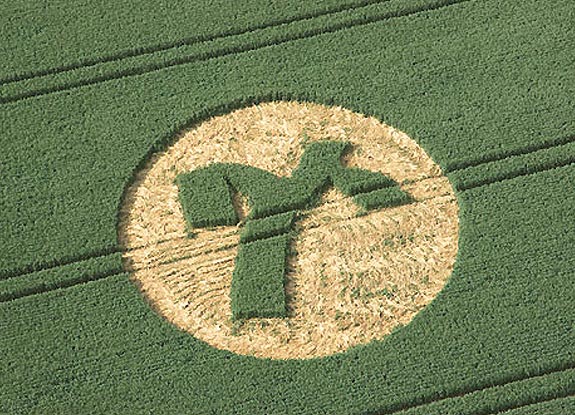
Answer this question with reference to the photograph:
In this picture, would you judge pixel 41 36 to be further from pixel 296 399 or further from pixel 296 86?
pixel 296 399

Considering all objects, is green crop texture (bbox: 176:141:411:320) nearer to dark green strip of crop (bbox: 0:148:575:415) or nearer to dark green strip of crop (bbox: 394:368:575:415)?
dark green strip of crop (bbox: 0:148:575:415)

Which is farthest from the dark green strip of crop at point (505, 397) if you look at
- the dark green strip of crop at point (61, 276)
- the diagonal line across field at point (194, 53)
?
the diagonal line across field at point (194, 53)

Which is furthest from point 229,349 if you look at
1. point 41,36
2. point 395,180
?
point 41,36

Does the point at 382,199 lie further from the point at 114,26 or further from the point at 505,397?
the point at 114,26

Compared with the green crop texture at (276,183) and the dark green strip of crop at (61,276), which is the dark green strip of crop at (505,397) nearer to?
the green crop texture at (276,183)

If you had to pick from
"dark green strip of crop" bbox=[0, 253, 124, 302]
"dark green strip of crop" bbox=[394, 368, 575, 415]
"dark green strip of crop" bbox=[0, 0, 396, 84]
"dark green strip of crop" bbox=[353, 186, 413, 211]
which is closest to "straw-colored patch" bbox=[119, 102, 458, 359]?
"dark green strip of crop" bbox=[353, 186, 413, 211]

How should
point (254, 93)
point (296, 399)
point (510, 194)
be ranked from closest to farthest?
1. point (296, 399)
2. point (510, 194)
3. point (254, 93)
